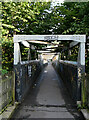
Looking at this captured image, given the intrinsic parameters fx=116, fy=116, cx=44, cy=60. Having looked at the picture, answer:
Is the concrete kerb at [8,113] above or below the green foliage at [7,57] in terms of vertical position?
below

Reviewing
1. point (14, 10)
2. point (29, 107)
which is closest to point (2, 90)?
point (29, 107)

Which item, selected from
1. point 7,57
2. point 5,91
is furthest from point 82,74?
point 7,57

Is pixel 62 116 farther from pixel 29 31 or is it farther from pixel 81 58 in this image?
pixel 29 31

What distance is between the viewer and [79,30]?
8031 mm

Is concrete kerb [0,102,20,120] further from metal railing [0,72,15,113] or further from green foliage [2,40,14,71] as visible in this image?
green foliage [2,40,14,71]

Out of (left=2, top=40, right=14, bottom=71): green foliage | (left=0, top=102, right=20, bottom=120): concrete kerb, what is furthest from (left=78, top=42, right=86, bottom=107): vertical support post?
(left=2, top=40, right=14, bottom=71): green foliage

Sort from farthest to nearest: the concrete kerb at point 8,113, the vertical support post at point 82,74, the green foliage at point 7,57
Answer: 1. the green foliage at point 7,57
2. the vertical support post at point 82,74
3. the concrete kerb at point 8,113

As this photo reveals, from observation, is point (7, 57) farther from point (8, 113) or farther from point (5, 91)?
point (8, 113)

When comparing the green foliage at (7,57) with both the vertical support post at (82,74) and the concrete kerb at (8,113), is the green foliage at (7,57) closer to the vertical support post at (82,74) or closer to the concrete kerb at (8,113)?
the concrete kerb at (8,113)

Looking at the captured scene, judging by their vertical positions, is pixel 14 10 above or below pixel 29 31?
above

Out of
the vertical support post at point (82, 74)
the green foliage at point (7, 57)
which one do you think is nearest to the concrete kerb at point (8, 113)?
the vertical support post at point (82, 74)

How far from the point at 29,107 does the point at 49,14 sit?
8594 millimetres

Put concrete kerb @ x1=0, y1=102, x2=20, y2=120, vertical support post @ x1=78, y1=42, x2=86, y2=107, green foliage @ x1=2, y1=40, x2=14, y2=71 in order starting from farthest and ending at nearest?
green foliage @ x1=2, y1=40, x2=14, y2=71, vertical support post @ x1=78, y1=42, x2=86, y2=107, concrete kerb @ x1=0, y1=102, x2=20, y2=120

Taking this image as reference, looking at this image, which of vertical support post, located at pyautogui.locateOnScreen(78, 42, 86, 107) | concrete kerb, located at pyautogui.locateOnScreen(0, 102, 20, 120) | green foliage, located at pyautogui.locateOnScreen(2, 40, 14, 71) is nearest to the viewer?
concrete kerb, located at pyautogui.locateOnScreen(0, 102, 20, 120)
